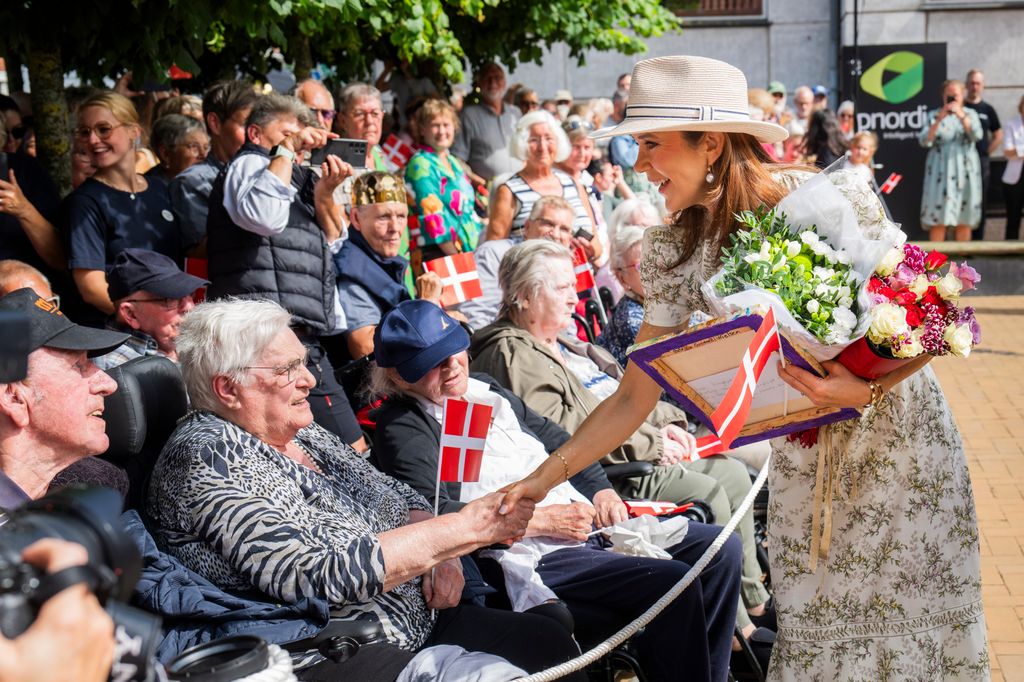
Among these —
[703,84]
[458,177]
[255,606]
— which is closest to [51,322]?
[255,606]

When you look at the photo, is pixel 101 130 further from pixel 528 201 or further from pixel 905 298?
pixel 905 298

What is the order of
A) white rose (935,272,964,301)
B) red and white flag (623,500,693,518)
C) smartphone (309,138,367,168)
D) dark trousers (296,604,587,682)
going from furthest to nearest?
smartphone (309,138,367,168)
red and white flag (623,500,693,518)
dark trousers (296,604,587,682)
white rose (935,272,964,301)

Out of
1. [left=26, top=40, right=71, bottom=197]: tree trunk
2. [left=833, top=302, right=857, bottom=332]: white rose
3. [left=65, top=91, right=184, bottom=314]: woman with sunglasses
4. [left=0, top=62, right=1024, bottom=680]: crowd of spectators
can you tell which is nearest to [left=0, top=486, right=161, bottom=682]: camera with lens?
[left=0, top=62, right=1024, bottom=680]: crowd of spectators

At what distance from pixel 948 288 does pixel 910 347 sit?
224 millimetres

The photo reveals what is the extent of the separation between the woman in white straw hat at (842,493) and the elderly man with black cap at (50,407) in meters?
1.41

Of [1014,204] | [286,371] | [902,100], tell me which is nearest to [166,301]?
[286,371]

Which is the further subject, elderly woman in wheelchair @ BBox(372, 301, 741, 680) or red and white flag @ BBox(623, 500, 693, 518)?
red and white flag @ BBox(623, 500, 693, 518)

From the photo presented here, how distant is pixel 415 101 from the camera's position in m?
8.77

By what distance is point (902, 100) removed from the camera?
15.6 m

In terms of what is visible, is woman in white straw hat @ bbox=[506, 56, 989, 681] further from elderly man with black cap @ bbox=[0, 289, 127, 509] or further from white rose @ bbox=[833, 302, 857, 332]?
elderly man with black cap @ bbox=[0, 289, 127, 509]

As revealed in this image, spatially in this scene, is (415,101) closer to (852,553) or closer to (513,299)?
(513,299)

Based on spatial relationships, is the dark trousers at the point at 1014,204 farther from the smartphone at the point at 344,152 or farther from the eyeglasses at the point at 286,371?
the eyeglasses at the point at 286,371

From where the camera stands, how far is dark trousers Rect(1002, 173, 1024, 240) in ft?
48.5

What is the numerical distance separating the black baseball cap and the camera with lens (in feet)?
4.66
